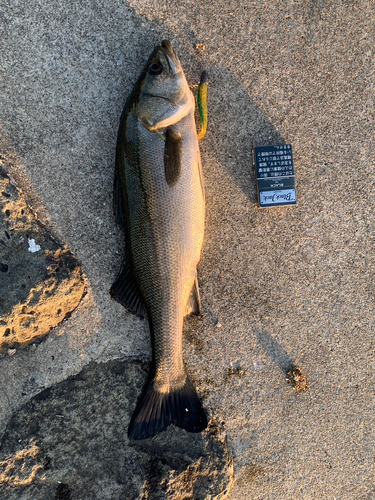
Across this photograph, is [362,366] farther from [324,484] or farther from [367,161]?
[367,161]

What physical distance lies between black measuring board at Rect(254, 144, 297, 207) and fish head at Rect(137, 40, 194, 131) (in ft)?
2.24

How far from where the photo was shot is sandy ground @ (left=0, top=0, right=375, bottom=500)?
7.69ft

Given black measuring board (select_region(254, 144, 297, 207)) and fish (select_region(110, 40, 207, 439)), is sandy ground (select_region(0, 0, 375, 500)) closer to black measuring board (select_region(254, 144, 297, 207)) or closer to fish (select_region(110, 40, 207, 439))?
black measuring board (select_region(254, 144, 297, 207))

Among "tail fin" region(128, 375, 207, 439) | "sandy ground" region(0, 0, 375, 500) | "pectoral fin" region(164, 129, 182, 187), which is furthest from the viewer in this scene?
"sandy ground" region(0, 0, 375, 500)

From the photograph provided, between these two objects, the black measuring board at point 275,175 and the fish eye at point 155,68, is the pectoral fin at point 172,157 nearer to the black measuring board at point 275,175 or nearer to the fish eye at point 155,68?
the fish eye at point 155,68

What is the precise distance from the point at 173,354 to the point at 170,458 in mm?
771

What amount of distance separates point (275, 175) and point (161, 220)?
1004mm

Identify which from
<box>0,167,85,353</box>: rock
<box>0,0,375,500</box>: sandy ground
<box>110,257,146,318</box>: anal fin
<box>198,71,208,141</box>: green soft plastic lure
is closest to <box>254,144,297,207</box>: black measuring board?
<box>0,0,375,500</box>: sandy ground

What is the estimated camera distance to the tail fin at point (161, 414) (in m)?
2.15

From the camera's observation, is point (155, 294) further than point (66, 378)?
No

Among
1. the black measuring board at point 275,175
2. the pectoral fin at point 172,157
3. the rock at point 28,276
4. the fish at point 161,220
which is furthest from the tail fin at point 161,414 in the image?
the black measuring board at point 275,175

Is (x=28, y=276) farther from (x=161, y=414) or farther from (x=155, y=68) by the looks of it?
(x=155, y=68)

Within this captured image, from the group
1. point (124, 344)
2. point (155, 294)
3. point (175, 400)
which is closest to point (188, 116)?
point (155, 294)

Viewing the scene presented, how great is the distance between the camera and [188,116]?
2.08 m
